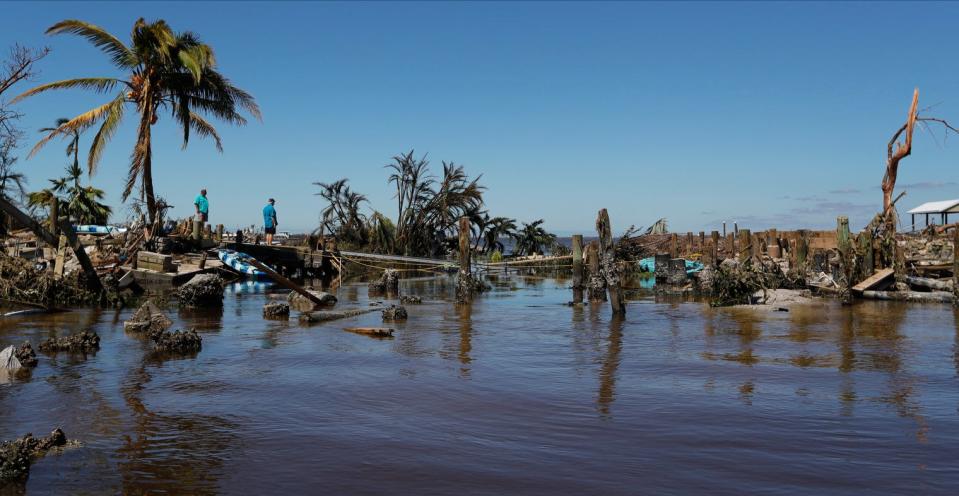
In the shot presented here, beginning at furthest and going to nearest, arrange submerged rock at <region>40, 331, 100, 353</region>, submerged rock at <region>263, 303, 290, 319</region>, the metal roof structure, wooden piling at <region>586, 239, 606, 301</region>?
1. the metal roof structure
2. wooden piling at <region>586, 239, 606, 301</region>
3. submerged rock at <region>263, 303, 290, 319</region>
4. submerged rock at <region>40, 331, 100, 353</region>

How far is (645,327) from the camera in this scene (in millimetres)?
14070

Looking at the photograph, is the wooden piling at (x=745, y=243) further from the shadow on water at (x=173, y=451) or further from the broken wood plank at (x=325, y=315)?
the shadow on water at (x=173, y=451)

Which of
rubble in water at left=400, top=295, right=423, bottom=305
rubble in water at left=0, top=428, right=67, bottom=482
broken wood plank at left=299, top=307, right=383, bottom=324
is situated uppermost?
rubble in water at left=400, top=295, right=423, bottom=305

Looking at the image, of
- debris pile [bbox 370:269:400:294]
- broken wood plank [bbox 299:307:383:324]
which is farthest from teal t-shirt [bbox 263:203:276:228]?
broken wood plank [bbox 299:307:383:324]

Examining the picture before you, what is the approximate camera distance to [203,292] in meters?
16.8

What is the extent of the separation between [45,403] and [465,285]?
503 inches

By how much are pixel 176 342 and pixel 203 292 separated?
650 centimetres

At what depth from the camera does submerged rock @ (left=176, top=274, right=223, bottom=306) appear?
1681cm

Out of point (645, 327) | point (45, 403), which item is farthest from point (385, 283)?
point (45, 403)

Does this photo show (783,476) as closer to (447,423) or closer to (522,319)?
(447,423)

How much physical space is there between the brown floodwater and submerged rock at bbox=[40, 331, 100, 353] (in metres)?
0.21

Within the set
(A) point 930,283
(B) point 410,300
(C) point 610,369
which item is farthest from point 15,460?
(A) point 930,283

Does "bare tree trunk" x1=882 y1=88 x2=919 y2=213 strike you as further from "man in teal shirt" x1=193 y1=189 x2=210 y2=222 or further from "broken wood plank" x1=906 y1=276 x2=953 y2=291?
"man in teal shirt" x1=193 y1=189 x2=210 y2=222

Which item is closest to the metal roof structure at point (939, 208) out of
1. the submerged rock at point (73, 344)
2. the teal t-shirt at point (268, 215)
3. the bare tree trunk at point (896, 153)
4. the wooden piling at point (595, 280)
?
the bare tree trunk at point (896, 153)
